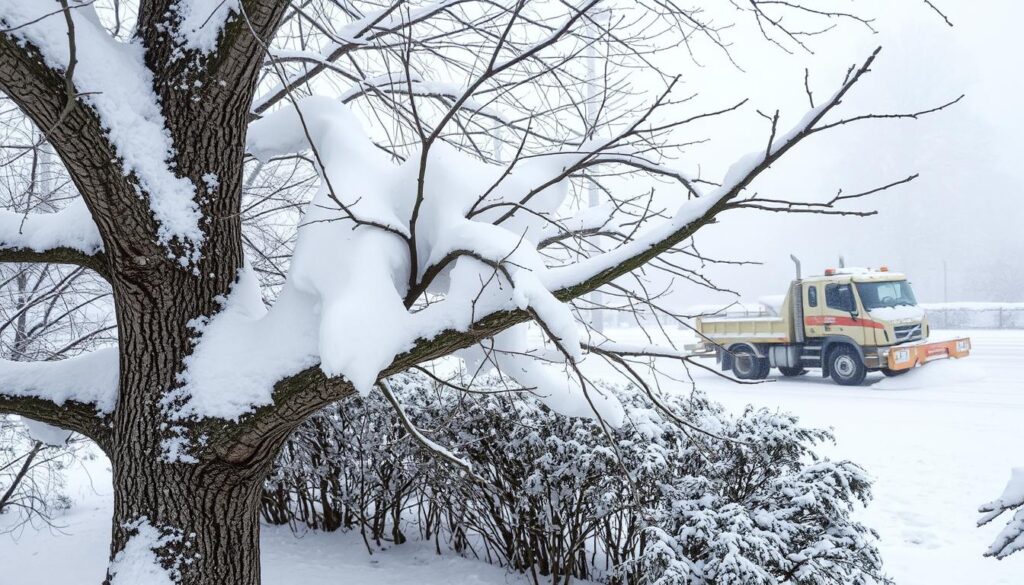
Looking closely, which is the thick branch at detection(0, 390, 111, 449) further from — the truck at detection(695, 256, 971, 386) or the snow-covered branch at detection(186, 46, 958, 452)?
the truck at detection(695, 256, 971, 386)

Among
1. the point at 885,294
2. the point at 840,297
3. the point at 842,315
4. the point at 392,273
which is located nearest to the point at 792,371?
the point at 842,315

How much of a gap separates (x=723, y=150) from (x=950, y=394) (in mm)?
67230

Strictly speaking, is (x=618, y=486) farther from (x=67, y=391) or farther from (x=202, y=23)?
(x=202, y=23)

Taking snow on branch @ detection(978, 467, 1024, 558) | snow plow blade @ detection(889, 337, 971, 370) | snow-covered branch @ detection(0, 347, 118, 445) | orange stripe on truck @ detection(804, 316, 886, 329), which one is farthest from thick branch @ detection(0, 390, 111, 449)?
orange stripe on truck @ detection(804, 316, 886, 329)

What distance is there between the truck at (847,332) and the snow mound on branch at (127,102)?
446 inches

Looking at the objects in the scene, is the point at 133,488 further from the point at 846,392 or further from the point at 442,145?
the point at 846,392

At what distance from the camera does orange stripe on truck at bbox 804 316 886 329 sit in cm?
1233

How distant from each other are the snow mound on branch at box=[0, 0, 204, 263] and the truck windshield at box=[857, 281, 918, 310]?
13.0 meters

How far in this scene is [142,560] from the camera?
1.99m

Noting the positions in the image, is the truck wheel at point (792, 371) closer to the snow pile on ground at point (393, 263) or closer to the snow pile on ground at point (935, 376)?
the snow pile on ground at point (935, 376)

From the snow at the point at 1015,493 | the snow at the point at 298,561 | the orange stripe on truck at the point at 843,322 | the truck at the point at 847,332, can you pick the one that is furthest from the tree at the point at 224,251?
the orange stripe on truck at the point at 843,322

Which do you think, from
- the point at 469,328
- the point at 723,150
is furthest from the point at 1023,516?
the point at 723,150

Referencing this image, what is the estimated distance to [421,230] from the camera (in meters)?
2.06

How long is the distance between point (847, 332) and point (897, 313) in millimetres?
924
